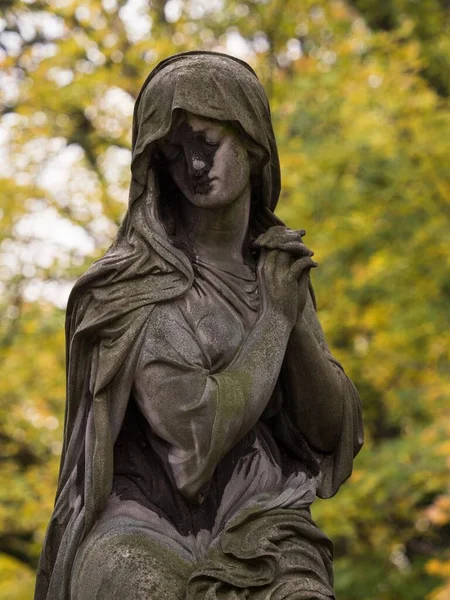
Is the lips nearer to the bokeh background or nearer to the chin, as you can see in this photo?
the chin

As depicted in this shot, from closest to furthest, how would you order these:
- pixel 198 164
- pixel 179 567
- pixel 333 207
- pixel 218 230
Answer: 1. pixel 179 567
2. pixel 198 164
3. pixel 218 230
4. pixel 333 207

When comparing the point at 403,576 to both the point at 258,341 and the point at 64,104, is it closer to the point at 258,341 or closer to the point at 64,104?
the point at 64,104

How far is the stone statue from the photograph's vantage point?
4.27m

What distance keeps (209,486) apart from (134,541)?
0.36 meters

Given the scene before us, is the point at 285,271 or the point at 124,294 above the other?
the point at 285,271

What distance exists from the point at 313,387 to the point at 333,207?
30.2 feet

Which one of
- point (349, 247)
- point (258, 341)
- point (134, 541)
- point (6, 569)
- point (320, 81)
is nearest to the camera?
point (134, 541)

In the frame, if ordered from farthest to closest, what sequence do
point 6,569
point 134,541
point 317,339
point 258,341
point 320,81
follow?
1. point 6,569
2. point 320,81
3. point 317,339
4. point 258,341
5. point 134,541

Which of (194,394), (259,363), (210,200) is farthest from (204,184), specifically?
(194,394)

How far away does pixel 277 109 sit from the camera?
575 inches

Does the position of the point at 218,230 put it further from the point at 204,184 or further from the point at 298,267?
the point at 298,267

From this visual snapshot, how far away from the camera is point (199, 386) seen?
4.35 meters

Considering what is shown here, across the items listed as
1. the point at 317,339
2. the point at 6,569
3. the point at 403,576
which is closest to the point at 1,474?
the point at 6,569

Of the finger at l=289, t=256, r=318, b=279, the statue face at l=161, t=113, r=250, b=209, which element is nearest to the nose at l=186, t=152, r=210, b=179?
the statue face at l=161, t=113, r=250, b=209
